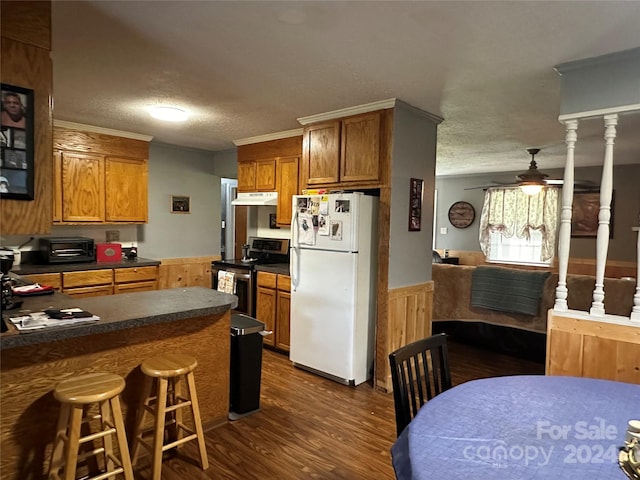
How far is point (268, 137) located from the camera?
4.56m

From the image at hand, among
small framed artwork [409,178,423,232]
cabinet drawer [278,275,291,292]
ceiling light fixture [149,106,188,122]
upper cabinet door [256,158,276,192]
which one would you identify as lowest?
cabinet drawer [278,275,291,292]

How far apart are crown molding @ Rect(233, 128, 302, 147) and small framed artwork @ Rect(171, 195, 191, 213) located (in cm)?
105

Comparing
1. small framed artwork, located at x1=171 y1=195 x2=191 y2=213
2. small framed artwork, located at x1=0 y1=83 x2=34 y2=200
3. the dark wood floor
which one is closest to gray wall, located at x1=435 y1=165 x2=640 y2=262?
the dark wood floor

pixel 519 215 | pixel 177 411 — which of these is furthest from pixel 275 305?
pixel 519 215

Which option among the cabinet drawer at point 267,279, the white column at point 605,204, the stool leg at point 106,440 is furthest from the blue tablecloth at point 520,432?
the cabinet drawer at point 267,279

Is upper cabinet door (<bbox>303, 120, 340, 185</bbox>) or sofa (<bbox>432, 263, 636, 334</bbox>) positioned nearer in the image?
upper cabinet door (<bbox>303, 120, 340, 185</bbox>)

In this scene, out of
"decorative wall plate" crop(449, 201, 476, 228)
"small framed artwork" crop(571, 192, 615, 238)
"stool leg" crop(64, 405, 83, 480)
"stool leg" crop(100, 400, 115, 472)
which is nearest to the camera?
"stool leg" crop(64, 405, 83, 480)

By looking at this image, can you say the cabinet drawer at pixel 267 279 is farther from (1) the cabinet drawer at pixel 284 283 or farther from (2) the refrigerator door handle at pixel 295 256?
(2) the refrigerator door handle at pixel 295 256

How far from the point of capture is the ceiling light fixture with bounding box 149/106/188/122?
342cm

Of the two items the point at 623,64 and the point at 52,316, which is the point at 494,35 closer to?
the point at 623,64

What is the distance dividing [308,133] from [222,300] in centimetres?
196

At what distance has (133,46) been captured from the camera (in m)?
2.23

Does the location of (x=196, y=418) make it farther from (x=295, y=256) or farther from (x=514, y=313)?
(x=514, y=313)

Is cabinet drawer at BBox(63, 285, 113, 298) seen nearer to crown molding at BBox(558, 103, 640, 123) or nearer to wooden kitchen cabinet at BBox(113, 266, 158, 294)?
wooden kitchen cabinet at BBox(113, 266, 158, 294)
